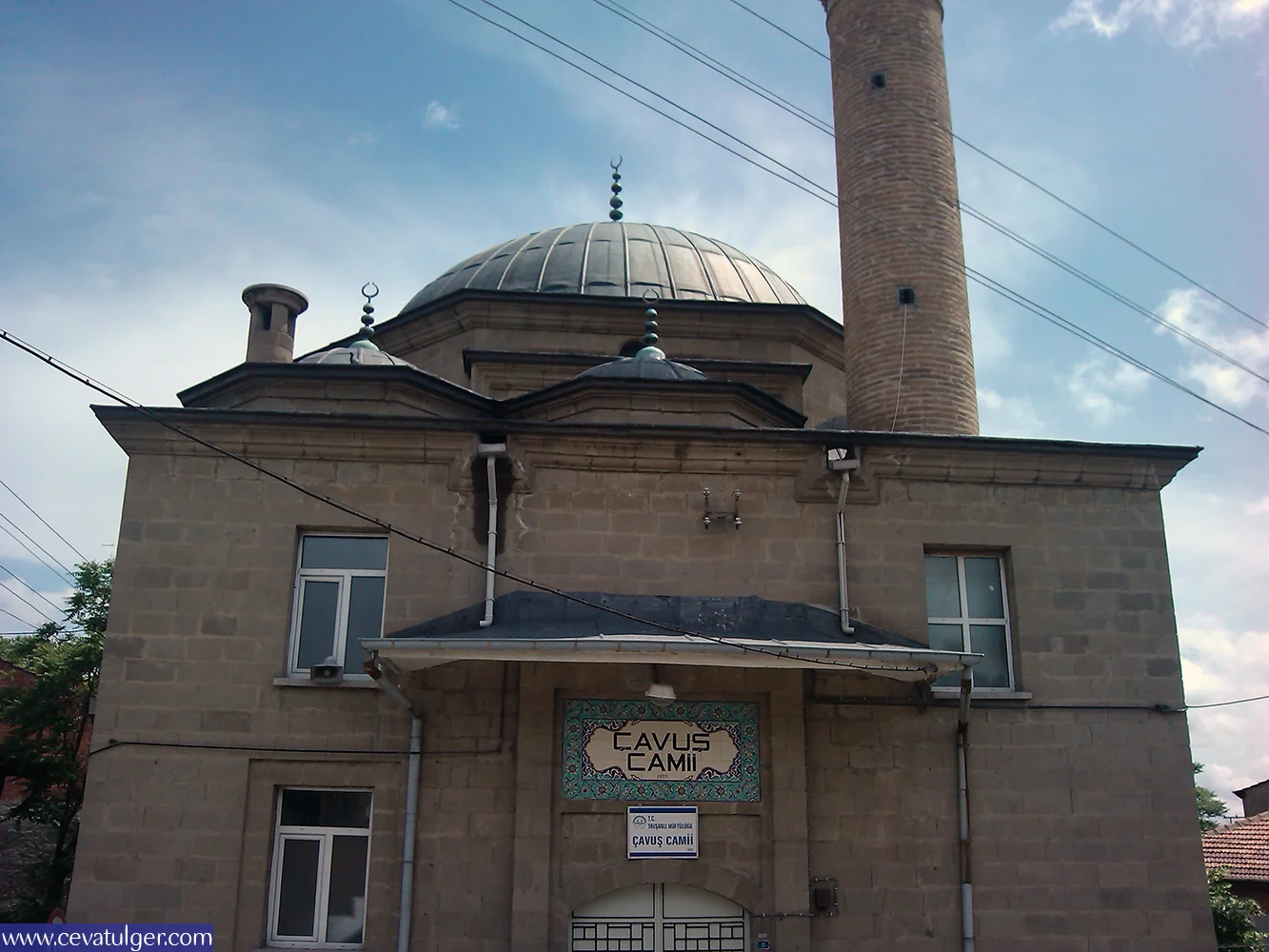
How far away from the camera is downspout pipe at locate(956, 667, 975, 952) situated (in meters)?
8.65

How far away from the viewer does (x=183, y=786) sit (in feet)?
28.2

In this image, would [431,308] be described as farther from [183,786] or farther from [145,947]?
[145,947]

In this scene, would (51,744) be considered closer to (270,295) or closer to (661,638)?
(270,295)

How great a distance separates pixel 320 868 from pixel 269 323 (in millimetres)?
6493

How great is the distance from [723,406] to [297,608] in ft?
14.9

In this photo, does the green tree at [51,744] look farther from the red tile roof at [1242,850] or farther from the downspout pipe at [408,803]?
the red tile roof at [1242,850]

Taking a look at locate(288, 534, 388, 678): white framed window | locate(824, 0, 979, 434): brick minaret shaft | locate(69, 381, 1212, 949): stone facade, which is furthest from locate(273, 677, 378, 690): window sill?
locate(824, 0, 979, 434): brick minaret shaft

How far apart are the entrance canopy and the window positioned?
22.7 inches

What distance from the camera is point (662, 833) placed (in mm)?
8695

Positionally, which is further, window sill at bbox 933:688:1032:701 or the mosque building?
window sill at bbox 933:688:1032:701

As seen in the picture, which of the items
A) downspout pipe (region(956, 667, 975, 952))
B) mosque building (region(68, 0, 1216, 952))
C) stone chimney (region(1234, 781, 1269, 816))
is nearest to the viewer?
mosque building (region(68, 0, 1216, 952))

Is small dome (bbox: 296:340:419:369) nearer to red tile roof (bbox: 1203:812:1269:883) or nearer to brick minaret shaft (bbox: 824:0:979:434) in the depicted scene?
brick minaret shaft (bbox: 824:0:979:434)

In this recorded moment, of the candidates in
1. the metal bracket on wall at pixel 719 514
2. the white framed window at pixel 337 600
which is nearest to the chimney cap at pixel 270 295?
the white framed window at pixel 337 600

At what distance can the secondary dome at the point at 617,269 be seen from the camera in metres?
15.9
